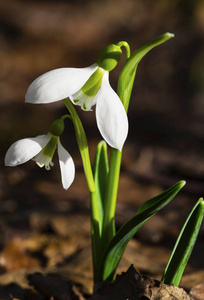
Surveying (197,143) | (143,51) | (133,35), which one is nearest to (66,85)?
(143,51)

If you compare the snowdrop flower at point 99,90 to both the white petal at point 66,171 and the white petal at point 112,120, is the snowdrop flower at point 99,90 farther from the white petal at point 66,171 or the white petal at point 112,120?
the white petal at point 66,171

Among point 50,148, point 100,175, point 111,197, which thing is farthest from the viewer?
point 100,175

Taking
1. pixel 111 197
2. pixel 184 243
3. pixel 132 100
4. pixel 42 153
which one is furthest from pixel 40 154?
pixel 132 100

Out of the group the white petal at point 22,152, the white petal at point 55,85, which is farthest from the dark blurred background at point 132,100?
the white petal at point 55,85

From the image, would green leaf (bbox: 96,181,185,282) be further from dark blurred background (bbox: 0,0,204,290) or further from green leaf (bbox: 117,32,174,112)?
dark blurred background (bbox: 0,0,204,290)

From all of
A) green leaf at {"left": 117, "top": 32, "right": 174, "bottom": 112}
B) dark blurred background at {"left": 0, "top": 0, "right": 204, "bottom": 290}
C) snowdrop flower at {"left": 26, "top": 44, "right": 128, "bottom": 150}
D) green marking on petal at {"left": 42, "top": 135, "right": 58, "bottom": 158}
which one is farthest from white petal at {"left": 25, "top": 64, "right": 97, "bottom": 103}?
dark blurred background at {"left": 0, "top": 0, "right": 204, "bottom": 290}

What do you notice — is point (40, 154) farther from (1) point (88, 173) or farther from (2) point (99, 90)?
(2) point (99, 90)

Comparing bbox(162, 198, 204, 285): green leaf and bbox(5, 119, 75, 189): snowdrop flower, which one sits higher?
bbox(5, 119, 75, 189): snowdrop flower
